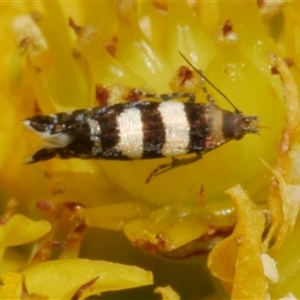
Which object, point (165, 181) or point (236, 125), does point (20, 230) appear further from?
point (236, 125)

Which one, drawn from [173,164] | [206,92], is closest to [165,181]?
[173,164]

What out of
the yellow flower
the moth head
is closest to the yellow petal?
the yellow flower

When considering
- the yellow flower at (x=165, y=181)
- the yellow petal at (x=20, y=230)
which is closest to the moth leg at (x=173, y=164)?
the yellow flower at (x=165, y=181)

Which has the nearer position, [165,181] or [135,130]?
[135,130]

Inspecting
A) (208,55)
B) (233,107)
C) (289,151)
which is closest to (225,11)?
(208,55)

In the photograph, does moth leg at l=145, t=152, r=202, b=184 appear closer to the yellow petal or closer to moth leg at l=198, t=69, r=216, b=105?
moth leg at l=198, t=69, r=216, b=105

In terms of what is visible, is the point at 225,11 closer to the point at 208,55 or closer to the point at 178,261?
the point at 208,55
